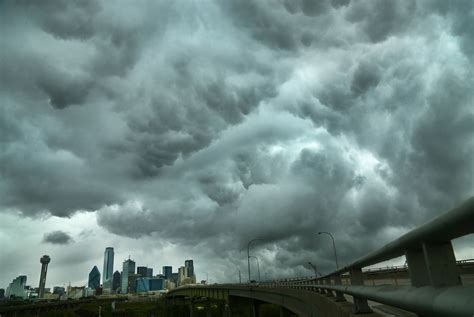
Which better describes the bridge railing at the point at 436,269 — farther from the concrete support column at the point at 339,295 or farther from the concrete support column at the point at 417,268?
the concrete support column at the point at 339,295

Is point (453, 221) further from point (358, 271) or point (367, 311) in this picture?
point (358, 271)

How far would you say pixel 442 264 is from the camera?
9.45 feet

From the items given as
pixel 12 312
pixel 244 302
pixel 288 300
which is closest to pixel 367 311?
pixel 288 300

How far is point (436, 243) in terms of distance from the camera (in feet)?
9.66

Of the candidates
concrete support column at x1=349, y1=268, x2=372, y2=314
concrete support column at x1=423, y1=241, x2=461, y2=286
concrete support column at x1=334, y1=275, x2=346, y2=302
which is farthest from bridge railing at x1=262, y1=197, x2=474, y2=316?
concrete support column at x1=334, y1=275, x2=346, y2=302

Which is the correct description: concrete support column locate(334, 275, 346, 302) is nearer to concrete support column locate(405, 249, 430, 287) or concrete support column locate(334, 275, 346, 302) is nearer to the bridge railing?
the bridge railing

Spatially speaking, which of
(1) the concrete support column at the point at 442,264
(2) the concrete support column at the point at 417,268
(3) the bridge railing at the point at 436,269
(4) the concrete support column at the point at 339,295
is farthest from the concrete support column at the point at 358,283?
(1) the concrete support column at the point at 442,264

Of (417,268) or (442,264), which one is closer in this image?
(442,264)

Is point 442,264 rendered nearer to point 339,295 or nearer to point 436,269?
point 436,269

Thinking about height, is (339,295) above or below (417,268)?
below

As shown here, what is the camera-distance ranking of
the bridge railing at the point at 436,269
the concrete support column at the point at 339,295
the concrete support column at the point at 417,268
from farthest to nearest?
the concrete support column at the point at 339,295 → the concrete support column at the point at 417,268 → the bridge railing at the point at 436,269

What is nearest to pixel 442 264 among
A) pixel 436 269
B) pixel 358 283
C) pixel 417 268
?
pixel 436 269

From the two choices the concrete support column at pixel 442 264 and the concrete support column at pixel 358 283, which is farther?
the concrete support column at pixel 358 283

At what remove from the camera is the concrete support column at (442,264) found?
2836mm
